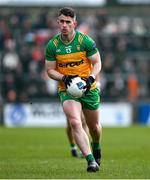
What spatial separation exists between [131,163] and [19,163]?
1.92 m

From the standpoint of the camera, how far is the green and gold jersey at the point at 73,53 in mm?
11742

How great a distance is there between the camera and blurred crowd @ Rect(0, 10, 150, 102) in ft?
93.6

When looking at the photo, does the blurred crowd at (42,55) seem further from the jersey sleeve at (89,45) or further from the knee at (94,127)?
the jersey sleeve at (89,45)

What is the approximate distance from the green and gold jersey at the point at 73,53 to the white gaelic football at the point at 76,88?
1.30 feet

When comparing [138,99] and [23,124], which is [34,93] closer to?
[23,124]

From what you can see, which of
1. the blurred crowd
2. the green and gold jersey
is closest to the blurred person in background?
the green and gold jersey

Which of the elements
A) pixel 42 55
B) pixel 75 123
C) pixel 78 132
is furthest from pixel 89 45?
pixel 42 55

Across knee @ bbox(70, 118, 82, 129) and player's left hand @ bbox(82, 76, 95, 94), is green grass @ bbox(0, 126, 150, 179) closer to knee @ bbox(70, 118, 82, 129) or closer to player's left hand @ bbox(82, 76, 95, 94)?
knee @ bbox(70, 118, 82, 129)

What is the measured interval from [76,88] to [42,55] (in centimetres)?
1828

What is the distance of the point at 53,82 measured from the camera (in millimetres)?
28484

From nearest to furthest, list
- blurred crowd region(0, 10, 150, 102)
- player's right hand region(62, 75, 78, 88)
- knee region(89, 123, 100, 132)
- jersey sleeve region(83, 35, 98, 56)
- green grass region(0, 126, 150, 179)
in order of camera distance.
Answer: green grass region(0, 126, 150, 179) < player's right hand region(62, 75, 78, 88) < jersey sleeve region(83, 35, 98, 56) < knee region(89, 123, 100, 132) < blurred crowd region(0, 10, 150, 102)

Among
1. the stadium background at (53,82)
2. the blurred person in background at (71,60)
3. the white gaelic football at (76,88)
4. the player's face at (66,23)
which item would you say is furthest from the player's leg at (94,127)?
the stadium background at (53,82)

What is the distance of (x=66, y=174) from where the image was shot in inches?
433

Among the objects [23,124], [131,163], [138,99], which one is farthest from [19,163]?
[138,99]
